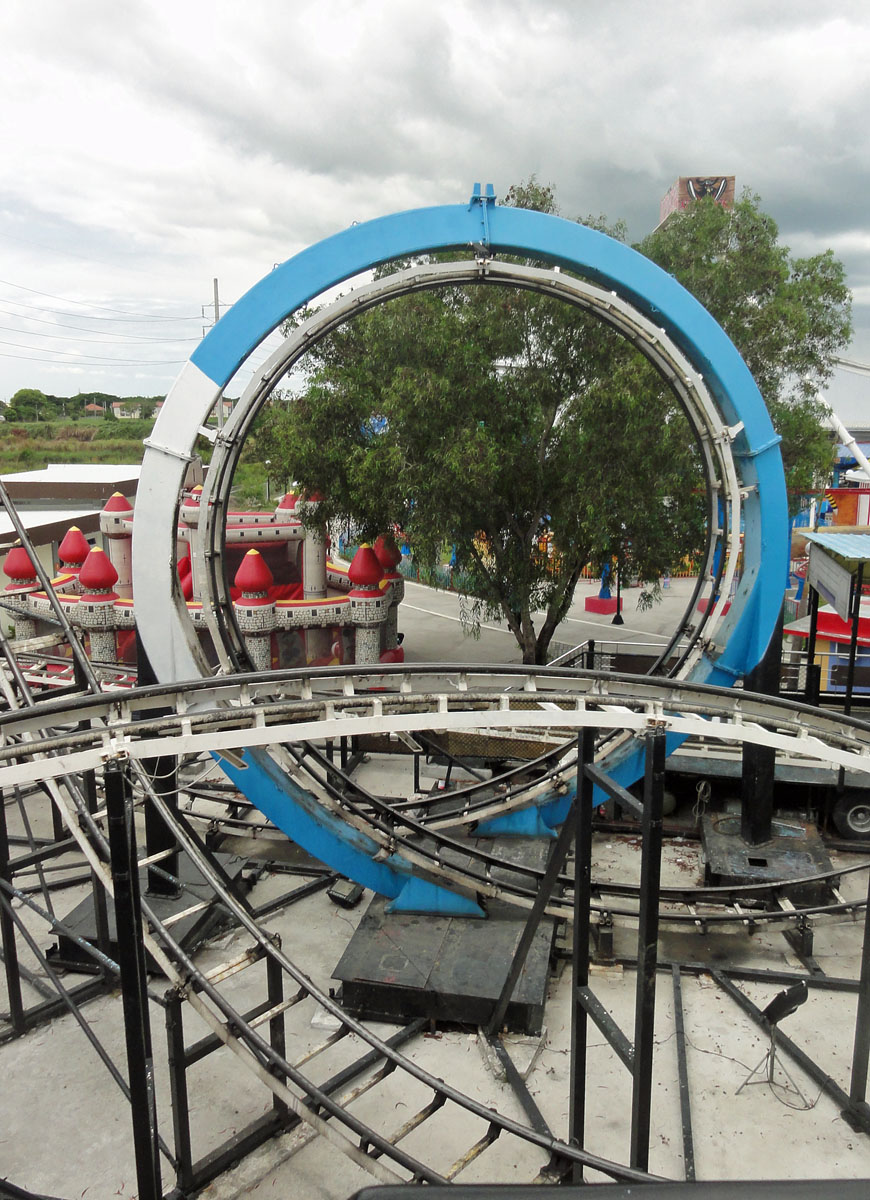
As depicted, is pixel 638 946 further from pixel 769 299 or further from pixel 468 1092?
pixel 769 299

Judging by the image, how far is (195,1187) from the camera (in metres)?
5.36

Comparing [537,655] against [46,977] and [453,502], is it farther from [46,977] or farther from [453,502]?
[46,977]

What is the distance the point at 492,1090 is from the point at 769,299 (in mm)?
14769

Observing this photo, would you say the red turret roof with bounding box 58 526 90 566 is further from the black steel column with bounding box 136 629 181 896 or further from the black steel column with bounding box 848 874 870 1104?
the black steel column with bounding box 848 874 870 1104

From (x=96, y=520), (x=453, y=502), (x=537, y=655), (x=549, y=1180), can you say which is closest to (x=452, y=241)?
(x=453, y=502)

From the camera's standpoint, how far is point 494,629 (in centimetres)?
2536

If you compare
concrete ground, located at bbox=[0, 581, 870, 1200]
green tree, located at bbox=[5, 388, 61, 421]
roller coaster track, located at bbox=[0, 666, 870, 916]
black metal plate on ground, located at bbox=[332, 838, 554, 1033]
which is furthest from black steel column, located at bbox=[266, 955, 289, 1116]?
green tree, located at bbox=[5, 388, 61, 421]

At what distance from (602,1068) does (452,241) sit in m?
7.26

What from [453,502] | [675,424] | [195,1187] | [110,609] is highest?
[675,424]

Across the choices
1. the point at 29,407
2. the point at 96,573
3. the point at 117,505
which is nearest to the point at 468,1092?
the point at 96,573

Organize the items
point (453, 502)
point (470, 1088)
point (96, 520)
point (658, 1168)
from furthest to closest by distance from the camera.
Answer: point (96, 520) → point (453, 502) → point (470, 1088) → point (658, 1168)

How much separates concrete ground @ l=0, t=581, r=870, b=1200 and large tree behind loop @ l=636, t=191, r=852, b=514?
35.8 ft

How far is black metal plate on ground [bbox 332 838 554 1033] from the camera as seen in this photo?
676cm

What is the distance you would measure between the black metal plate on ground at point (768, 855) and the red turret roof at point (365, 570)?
328 inches
